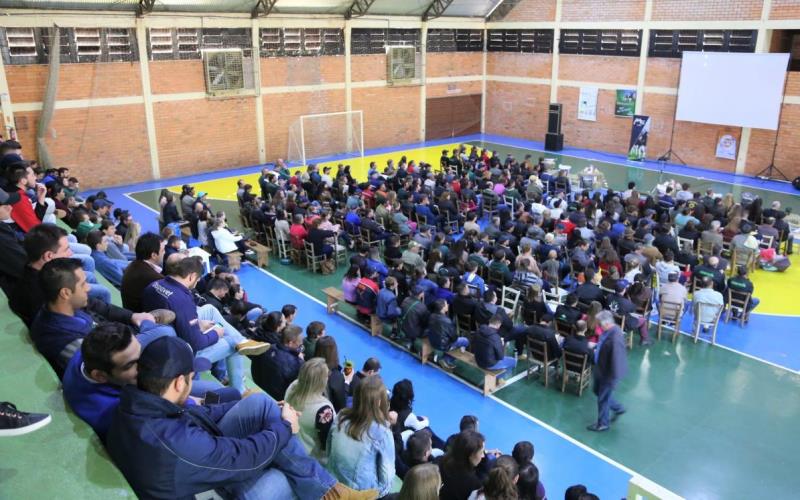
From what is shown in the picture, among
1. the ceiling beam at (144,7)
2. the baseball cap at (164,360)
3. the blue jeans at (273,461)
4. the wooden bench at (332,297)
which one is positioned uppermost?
the ceiling beam at (144,7)

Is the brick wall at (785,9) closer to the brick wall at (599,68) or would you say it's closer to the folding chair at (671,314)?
the brick wall at (599,68)

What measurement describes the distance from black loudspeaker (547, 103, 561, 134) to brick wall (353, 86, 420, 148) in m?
6.12

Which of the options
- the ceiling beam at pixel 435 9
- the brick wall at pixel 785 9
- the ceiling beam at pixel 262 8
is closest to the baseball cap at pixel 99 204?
the ceiling beam at pixel 262 8

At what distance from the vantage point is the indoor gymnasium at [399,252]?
3635 mm

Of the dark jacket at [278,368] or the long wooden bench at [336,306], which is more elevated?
the dark jacket at [278,368]

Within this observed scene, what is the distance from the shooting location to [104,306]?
5.12 m

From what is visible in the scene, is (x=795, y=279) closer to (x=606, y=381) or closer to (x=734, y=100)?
(x=606, y=381)

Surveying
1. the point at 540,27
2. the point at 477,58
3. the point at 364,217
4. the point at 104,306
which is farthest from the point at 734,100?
the point at 104,306

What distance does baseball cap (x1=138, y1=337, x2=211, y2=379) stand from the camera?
2902 millimetres

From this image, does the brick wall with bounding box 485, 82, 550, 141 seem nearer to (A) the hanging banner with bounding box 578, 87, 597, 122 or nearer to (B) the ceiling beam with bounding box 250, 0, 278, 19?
(A) the hanging banner with bounding box 578, 87, 597, 122

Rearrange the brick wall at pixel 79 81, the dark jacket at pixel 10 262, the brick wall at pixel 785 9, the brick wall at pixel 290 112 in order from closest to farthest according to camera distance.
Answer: the dark jacket at pixel 10 262
the brick wall at pixel 79 81
the brick wall at pixel 785 9
the brick wall at pixel 290 112

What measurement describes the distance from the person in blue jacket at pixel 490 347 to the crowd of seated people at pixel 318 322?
3 cm

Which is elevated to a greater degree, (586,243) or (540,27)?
(540,27)

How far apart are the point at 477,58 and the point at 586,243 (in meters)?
20.7
